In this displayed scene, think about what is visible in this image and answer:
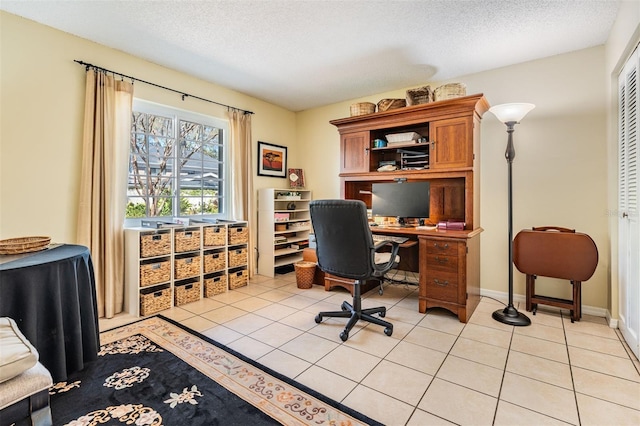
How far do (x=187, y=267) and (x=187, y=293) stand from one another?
0.28 meters

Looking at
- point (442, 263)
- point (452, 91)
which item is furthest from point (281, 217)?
point (452, 91)

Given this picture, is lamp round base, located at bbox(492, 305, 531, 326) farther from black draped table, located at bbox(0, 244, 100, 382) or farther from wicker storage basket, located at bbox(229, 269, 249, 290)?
black draped table, located at bbox(0, 244, 100, 382)

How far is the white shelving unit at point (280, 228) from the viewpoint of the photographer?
4.34 metres

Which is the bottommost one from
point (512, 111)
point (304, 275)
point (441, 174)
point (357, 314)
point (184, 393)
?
point (184, 393)

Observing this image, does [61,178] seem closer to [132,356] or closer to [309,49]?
[132,356]

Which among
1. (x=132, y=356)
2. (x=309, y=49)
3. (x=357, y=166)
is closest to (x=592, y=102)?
(x=357, y=166)

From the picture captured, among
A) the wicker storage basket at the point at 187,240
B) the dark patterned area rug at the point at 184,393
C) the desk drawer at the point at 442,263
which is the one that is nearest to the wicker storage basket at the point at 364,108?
the desk drawer at the point at 442,263

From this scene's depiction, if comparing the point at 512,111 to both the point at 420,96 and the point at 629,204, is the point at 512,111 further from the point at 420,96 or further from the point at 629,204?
the point at 629,204

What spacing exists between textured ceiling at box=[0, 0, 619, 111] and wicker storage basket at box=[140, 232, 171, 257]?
183 cm

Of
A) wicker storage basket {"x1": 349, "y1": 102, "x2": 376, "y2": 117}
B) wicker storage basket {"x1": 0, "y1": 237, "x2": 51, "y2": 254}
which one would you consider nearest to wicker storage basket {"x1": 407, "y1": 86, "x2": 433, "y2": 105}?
wicker storage basket {"x1": 349, "y1": 102, "x2": 376, "y2": 117}

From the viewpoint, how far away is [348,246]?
8.13 ft

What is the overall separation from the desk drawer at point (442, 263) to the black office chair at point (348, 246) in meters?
0.42

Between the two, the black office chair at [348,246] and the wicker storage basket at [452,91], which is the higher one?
the wicker storage basket at [452,91]

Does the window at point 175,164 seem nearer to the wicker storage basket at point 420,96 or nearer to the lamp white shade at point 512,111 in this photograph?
the wicker storage basket at point 420,96
